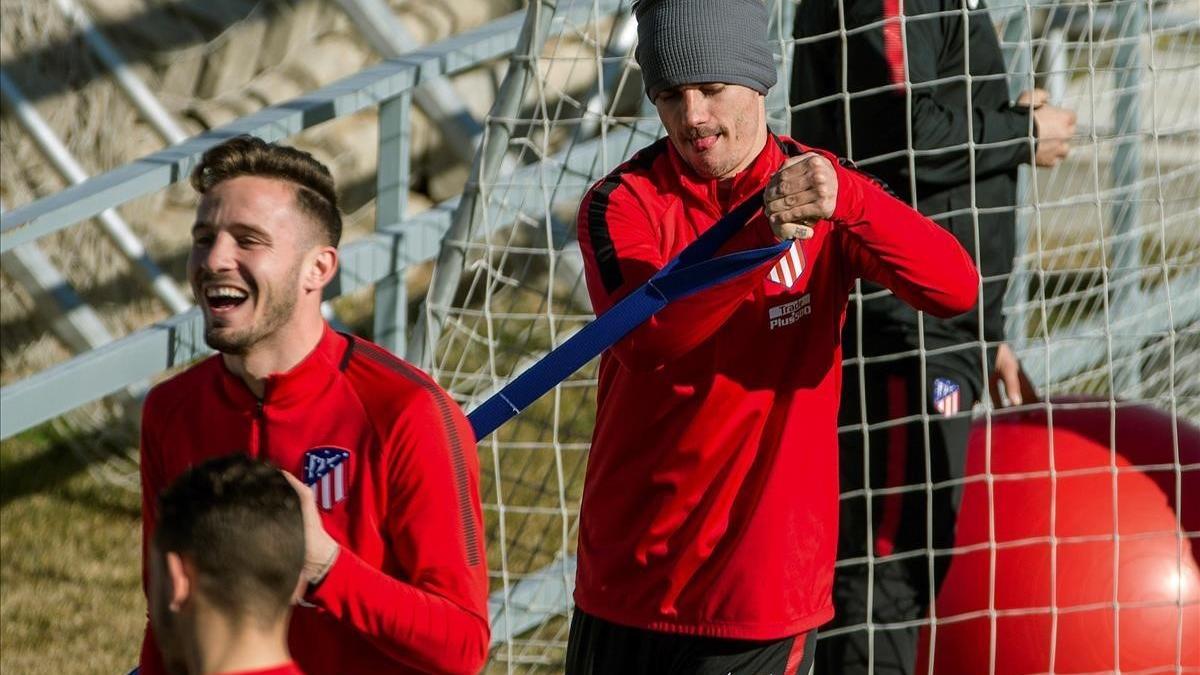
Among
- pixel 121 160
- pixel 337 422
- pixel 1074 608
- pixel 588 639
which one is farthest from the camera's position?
pixel 121 160

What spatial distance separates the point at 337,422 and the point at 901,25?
5.89ft

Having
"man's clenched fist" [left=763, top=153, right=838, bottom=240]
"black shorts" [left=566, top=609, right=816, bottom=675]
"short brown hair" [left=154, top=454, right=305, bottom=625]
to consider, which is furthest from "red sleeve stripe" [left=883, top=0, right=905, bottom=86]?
"short brown hair" [left=154, top=454, right=305, bottom=625]

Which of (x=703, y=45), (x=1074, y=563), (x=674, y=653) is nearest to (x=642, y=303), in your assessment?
(x=703, y=45)

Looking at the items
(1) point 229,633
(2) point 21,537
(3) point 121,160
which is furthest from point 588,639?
(3) point 121,160

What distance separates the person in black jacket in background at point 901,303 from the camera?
394cm

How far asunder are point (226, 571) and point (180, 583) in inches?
2.4

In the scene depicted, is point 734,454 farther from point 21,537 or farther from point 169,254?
point 169,254

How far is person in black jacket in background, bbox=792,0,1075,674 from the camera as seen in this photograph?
3.94 metres

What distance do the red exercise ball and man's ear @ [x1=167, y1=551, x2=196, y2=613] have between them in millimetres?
2426

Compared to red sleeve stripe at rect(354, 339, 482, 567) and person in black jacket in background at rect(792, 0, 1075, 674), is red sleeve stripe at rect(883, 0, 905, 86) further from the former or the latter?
red sleeve stripe at rect(354, 339, 482, 567)

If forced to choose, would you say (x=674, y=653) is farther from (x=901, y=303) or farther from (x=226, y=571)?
(x=226, y=571)

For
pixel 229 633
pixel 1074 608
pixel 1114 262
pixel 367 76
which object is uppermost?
pixel 229 633

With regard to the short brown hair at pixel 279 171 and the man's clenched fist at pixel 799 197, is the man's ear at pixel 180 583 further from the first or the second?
the man's clenched fist at pixel 799 197

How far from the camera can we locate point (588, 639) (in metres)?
3.45
